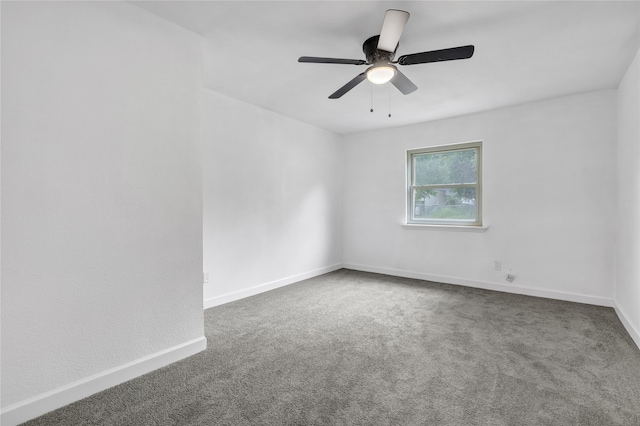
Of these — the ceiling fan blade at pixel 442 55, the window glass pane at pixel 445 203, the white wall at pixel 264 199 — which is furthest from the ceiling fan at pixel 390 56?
the window glass pane at pixel 445 203

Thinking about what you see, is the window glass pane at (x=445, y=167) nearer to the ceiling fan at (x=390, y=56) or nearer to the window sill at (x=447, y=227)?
the window sill at (x=447, y=227)

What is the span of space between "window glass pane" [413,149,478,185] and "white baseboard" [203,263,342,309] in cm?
210

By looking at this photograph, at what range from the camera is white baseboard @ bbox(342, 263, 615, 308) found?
364 cm

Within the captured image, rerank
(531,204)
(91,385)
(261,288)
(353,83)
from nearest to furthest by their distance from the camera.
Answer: (91,385), (353,83), (531,204), (261,288)

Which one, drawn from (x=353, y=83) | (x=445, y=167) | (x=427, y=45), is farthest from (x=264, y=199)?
(x=445, y=167)

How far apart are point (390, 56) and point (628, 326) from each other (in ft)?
10.3

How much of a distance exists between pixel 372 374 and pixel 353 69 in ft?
8.25

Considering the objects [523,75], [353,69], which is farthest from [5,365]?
[523,75]

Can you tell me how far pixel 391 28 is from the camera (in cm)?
196

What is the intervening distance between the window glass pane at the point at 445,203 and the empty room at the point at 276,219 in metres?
0.22

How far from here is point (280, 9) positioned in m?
2.08

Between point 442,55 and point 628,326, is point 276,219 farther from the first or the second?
point 628,326

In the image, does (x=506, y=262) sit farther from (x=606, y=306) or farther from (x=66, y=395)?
(x=66, y=395)

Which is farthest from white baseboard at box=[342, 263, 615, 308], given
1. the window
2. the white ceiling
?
the white ceiling
